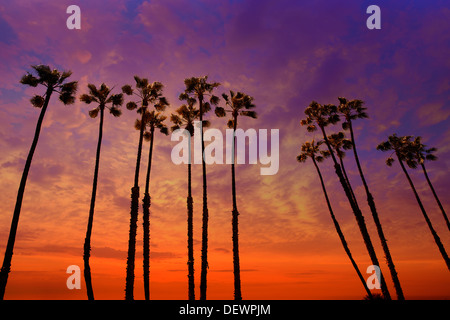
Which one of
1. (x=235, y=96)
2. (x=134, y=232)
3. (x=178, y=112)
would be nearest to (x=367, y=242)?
(x=235, y=96)

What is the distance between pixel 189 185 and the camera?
116 feet

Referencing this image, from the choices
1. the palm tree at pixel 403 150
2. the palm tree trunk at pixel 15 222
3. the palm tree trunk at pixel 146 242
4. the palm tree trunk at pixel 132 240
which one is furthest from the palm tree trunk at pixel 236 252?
the palm tree at pixel 403 150

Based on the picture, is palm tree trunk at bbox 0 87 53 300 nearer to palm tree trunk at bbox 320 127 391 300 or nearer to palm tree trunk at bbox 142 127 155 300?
palm tree trunk at bbox 142 127 155 300

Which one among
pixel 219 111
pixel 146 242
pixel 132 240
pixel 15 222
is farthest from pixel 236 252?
pixel 15 222

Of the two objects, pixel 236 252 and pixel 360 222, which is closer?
pixel 236 252

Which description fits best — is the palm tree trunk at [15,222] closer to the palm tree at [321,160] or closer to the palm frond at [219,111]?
the palm frond at [219,111]

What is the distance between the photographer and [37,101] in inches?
1040

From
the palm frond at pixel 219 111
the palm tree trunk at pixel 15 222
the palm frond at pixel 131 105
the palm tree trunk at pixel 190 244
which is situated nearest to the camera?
the palm tree trunk at pixel 15 222

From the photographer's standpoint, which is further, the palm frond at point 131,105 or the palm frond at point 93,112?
the palm frond at point 131,105

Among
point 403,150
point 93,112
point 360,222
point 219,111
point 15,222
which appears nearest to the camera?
point 15,222

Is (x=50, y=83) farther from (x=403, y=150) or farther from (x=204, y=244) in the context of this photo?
(x=403, y=150)

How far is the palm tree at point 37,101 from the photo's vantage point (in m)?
20.2

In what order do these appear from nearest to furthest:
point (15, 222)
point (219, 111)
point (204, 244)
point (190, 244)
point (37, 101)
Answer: point (15, 222) → point (37, 101) → point (204, 244) → point (190, 244) → point (219, 111)

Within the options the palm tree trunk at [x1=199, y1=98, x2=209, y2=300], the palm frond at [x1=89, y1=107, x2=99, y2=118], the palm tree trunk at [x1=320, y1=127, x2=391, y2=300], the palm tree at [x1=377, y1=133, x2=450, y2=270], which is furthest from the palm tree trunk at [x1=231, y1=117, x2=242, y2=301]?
the palm tree at [x1=377, y1=133, x2=450, y2=270]
